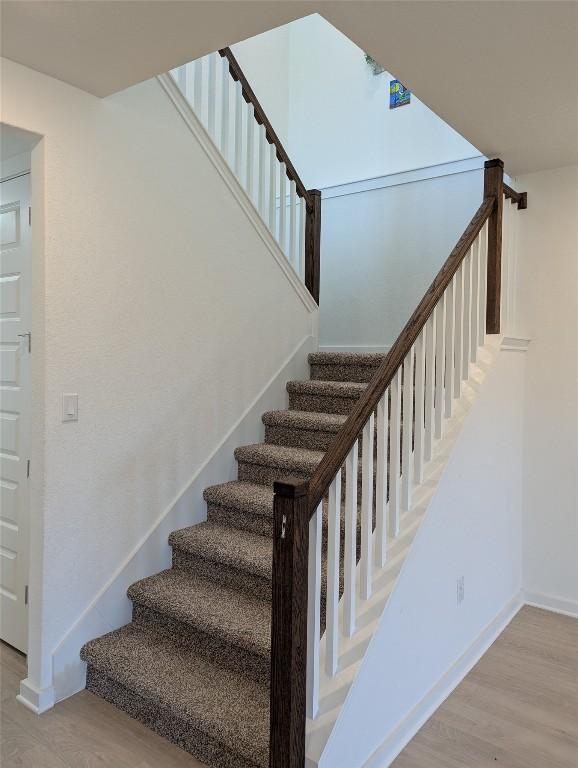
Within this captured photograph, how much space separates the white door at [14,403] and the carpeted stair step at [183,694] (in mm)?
528

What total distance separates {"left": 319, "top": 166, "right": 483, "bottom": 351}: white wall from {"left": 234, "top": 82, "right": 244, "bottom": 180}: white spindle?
1.52 metres

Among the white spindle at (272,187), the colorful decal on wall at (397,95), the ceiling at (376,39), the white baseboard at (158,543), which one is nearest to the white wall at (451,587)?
the white baseboard at (158,543)

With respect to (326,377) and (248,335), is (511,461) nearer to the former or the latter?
(326,377)

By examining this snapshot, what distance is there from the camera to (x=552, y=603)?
130 inches

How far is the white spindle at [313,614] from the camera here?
1.67m

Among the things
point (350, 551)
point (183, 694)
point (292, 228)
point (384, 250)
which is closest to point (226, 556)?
point (183, 694)

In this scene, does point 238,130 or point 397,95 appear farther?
point 397,95

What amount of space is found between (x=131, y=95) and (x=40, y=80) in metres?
0.49

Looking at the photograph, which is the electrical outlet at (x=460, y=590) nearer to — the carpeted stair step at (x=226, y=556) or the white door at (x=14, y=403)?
the carpeted stair step at (x=226, y=556)

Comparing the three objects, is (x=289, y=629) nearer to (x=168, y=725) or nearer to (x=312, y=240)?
(x=168, y=725)

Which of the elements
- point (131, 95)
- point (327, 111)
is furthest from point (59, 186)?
point (327, 111)

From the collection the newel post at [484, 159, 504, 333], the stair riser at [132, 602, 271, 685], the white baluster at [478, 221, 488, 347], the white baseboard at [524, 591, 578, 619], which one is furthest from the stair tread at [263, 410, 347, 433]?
the white baseboard at [524, 591, 578, 619]

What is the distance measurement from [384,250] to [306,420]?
1.86m

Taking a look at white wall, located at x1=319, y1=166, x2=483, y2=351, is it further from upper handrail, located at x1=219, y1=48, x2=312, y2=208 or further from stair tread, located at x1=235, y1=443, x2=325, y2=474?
stair tread, located at x1=235, y1=443, x2=325, y2=474
